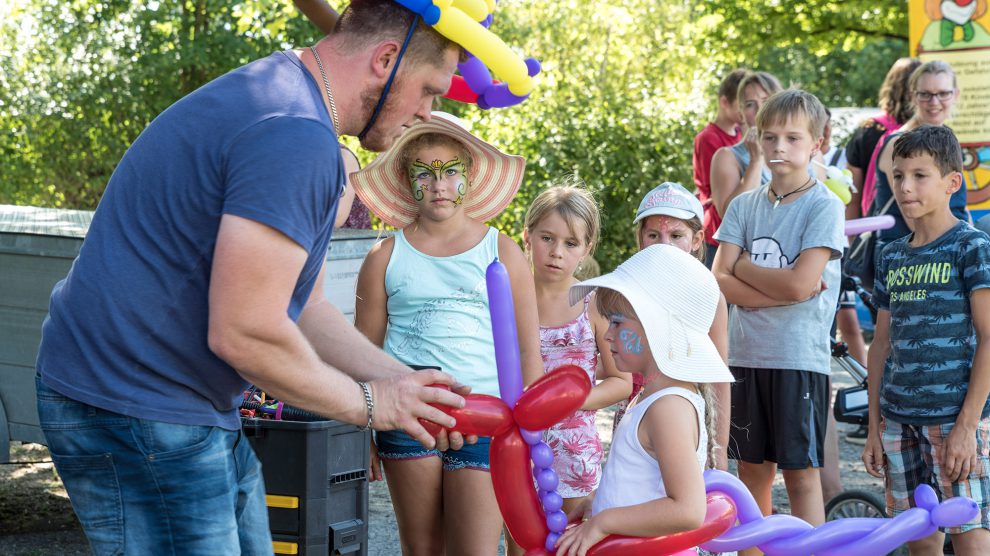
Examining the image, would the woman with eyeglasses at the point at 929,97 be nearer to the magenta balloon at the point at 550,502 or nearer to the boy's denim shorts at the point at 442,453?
the boy's denim shorts at the point at 442,453

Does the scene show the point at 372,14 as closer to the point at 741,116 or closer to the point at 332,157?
the point at 332,157

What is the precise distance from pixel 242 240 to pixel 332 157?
0.23 m

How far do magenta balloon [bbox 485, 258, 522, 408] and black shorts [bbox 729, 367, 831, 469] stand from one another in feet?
6.13

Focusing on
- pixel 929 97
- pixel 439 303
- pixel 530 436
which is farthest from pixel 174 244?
pixel 929 97

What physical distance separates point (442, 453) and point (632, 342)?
946 mm

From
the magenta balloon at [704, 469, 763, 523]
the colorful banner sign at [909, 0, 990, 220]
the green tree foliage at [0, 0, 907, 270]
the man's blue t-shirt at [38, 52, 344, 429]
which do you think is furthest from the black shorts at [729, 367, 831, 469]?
the green tree foliage at [0, 0, 907, 270]

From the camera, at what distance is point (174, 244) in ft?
6.96

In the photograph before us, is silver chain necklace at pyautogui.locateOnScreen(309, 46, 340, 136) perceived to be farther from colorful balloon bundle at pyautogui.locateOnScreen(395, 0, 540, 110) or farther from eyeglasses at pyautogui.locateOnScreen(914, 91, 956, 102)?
eyeglasses at pyautogui.locateOnScreen(914, 91, 956, 102)

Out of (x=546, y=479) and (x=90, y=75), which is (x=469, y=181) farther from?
(x=90, y=75)

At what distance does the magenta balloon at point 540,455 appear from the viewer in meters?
2.66

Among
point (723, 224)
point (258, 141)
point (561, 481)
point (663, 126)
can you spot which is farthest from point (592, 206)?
point (663, 126)

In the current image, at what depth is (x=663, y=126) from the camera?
9.99 metres

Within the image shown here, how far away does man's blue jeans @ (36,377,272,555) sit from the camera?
84.7 inches

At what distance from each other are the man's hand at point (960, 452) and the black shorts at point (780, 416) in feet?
2.00
